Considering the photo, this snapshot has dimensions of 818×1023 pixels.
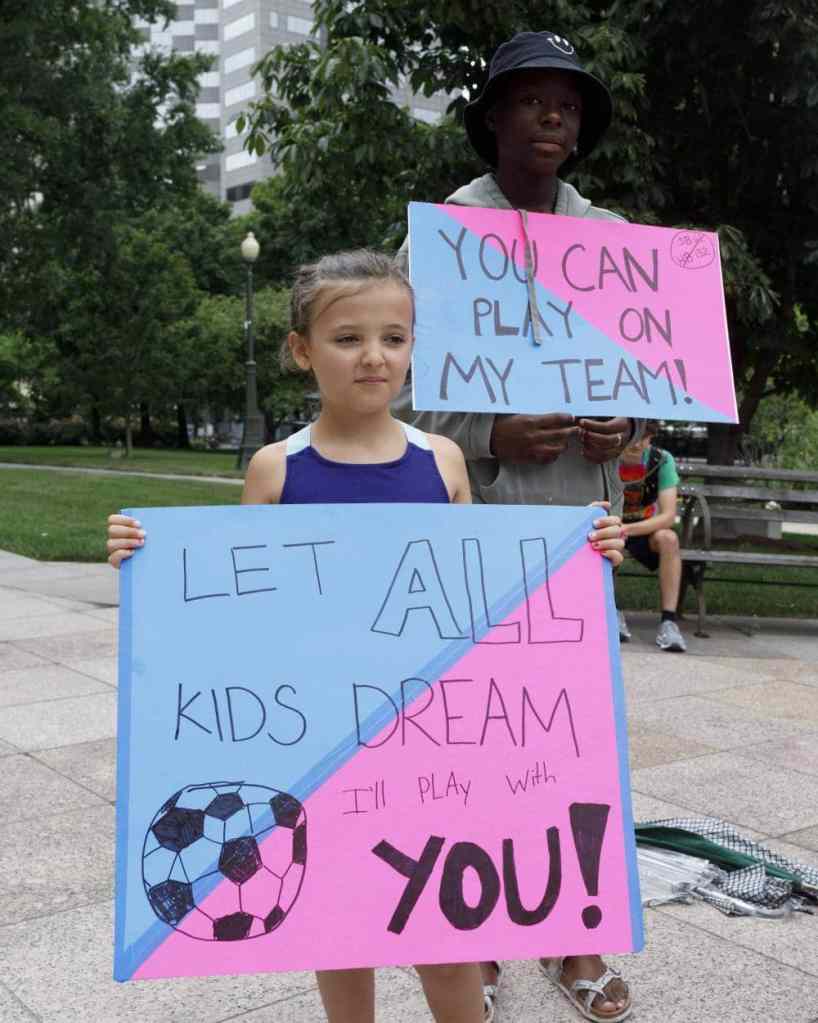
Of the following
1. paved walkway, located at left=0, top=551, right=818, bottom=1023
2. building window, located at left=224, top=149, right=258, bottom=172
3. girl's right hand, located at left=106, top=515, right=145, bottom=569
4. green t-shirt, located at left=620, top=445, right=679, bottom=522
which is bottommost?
paved walkway, located at left=0, top=551, right=818, bottom=1023

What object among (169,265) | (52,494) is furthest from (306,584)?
(169,265)

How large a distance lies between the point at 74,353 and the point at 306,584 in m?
33.2

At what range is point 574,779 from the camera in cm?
209

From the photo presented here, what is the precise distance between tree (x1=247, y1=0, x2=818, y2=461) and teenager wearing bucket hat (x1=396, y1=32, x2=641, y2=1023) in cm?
525

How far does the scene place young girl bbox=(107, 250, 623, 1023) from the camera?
7.02 ft

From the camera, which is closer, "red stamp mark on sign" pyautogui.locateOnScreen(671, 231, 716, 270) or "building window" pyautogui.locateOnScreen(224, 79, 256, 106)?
"red stamp mark on sign" pyautogui.locateOnScreen(671, 231, 716, 270)

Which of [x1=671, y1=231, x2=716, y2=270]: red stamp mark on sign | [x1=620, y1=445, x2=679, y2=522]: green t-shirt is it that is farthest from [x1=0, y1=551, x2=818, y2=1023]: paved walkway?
[x1=671, y1=231, x2=716, y2=270]: red stamp mark on sign

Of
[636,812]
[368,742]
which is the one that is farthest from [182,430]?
[368,742]

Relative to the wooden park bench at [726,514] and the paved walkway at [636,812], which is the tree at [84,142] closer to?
the wooden park bench at [726,514]

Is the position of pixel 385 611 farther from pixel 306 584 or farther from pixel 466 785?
pixel 466 785

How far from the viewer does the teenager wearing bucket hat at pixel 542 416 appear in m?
2.64

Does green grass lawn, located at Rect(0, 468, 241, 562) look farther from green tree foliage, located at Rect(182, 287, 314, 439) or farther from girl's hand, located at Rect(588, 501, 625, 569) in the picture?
→ green tree foliage, located at Rect(182, 287, 314, 439)

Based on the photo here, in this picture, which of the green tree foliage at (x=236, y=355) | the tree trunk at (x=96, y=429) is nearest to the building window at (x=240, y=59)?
the tree trunk at (x=96, y=429)

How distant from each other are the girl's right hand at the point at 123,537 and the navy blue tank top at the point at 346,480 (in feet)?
1.04
